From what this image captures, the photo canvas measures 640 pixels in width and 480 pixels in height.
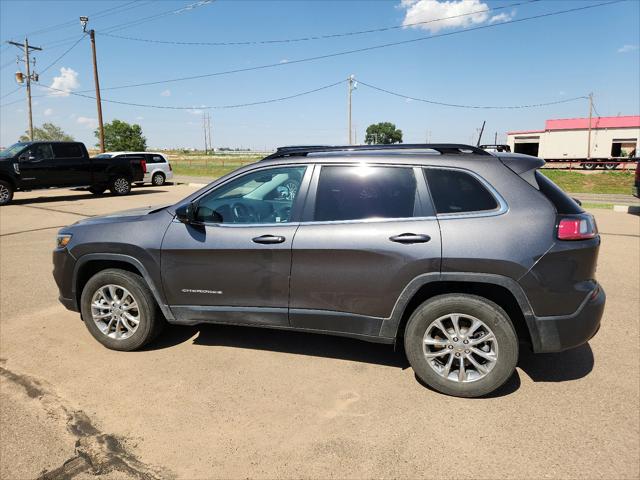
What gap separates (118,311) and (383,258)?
93.1 inches

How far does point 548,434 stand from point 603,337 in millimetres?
1875

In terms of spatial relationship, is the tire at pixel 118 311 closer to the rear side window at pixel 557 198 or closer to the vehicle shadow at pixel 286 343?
the vehicle shadow at pixel 286 343

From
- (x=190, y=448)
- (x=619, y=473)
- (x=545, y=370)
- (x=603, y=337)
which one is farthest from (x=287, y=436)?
(x=603, y=337)

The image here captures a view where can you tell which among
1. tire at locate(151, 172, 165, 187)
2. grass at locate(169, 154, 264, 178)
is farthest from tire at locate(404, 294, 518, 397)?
grass at locate(169, 154, 264, 178)

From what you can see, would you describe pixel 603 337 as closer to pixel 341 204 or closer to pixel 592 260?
pixel 592 260

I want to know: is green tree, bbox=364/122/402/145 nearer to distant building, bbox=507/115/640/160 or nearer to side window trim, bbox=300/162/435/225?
distant building, bbox=507/115/640/160

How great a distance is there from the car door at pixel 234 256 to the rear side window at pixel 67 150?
14479 millimetres

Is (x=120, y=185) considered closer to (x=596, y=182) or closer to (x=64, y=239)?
(x=64, y=239)

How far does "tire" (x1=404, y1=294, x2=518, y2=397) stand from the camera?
9.64 feet

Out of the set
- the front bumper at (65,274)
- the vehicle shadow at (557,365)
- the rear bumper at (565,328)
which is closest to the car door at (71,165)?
the front bumper at (65,274)

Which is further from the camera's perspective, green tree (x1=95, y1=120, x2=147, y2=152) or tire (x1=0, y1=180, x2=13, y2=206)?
green tree (x1=95, y1=120, x2=147, y2=152)

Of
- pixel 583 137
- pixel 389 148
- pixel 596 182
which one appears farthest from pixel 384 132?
pixel 389 148

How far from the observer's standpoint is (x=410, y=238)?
3016 millimetres

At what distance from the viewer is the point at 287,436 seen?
2.67 meters
